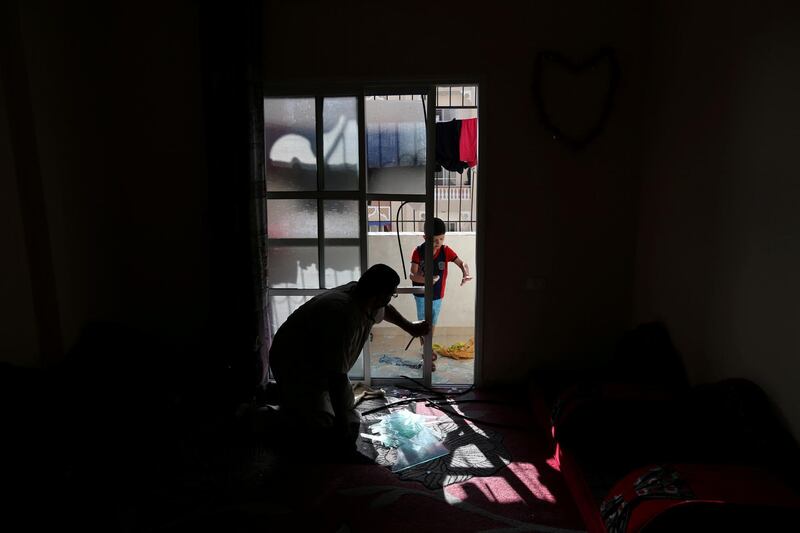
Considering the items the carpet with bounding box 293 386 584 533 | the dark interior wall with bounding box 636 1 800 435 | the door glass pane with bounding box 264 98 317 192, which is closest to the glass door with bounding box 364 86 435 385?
the door glass pane with bounding box 264 98 317 192

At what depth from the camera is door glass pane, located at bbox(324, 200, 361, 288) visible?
3404 mm

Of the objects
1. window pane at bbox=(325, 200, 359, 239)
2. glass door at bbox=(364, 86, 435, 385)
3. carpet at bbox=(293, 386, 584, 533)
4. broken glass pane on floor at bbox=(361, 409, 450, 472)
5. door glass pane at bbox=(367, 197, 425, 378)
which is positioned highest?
glass door at bbox=(364, 86, 435, 385)

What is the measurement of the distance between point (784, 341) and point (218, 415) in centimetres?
273

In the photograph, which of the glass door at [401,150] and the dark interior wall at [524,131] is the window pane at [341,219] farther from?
the dark interior wall at [524,131]

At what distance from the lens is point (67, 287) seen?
2945mm

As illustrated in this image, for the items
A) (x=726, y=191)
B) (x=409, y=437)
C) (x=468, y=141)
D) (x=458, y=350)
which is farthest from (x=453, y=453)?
(x=468, y=141)

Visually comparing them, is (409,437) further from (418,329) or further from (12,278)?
(12,278)

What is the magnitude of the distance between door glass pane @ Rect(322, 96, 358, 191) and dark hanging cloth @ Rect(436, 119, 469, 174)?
0.90m

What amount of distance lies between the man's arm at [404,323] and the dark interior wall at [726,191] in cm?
132

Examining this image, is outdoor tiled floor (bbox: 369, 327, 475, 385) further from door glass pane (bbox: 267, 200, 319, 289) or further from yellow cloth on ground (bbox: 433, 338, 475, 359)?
door glass pane (bbox: 267, 200, 319, 289)

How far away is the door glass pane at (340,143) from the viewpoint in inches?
129

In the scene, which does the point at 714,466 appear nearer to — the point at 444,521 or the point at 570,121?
the point at 444,521

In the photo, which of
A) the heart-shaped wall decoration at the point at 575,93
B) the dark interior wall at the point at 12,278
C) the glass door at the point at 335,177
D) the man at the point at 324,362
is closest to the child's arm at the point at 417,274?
the glass door at the point at 335,177

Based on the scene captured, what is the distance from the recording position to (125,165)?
3.36m
